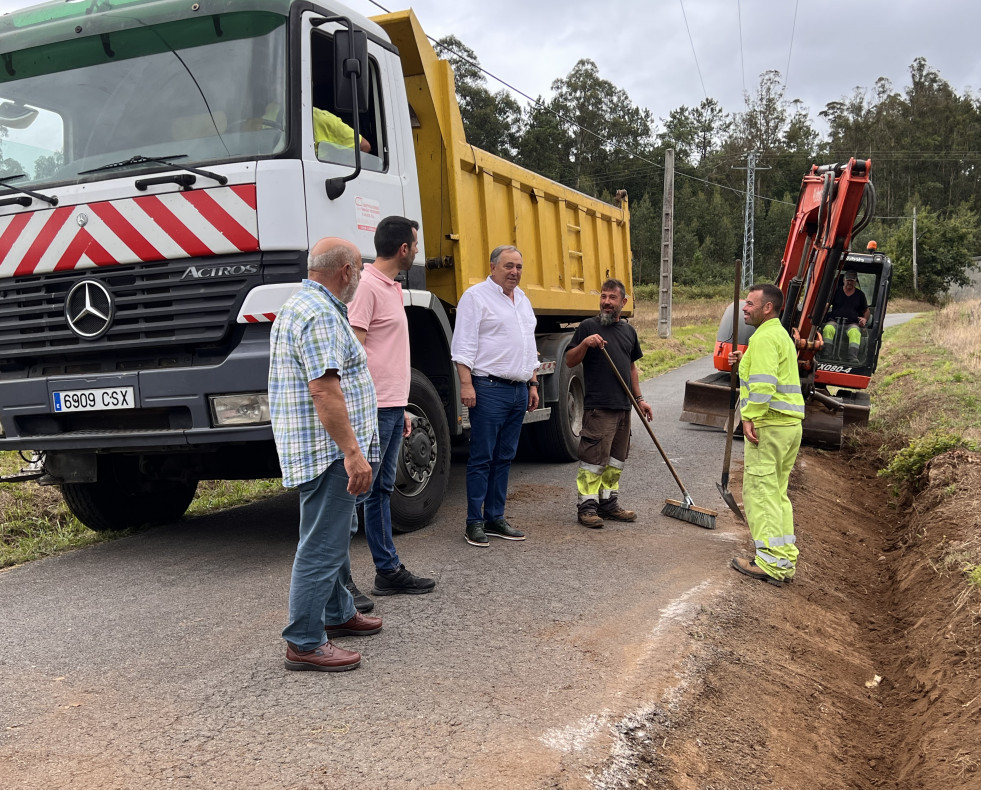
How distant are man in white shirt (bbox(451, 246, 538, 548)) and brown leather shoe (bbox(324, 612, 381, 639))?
1567 mm

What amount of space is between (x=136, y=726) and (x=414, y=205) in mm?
3785

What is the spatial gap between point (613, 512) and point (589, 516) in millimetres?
278

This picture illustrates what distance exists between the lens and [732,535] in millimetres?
5910

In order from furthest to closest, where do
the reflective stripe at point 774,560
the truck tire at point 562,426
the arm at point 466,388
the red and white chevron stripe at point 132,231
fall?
the truck tire at point 562,426 < the arm at point 466,388 < the reflective stripe at point 774,560 < the red and white chevron stripe at point 132,231

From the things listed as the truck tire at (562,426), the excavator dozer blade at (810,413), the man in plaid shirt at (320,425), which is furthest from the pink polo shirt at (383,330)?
the excavator dozer blade at (810,413)

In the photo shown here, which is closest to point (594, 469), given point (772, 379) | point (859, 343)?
point (772, 379)

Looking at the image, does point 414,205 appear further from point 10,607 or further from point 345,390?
point 10,607

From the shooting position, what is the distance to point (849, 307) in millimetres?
10906

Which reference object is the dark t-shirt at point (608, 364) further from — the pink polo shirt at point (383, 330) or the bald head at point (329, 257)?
the bald head at point (329, 257)

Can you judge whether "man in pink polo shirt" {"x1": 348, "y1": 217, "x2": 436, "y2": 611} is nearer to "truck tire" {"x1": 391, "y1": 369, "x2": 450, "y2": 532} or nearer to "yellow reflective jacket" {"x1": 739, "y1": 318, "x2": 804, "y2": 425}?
"truck tire" {"x1": 391, "y1": 369, "x2": 450, "y2": 532}

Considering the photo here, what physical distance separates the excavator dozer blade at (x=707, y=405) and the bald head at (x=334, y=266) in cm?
744

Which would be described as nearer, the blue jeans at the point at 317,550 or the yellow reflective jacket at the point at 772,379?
the blue jeans at the point at 317,550

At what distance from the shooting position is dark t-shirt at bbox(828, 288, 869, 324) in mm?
10875

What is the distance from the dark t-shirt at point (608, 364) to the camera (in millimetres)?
6145
